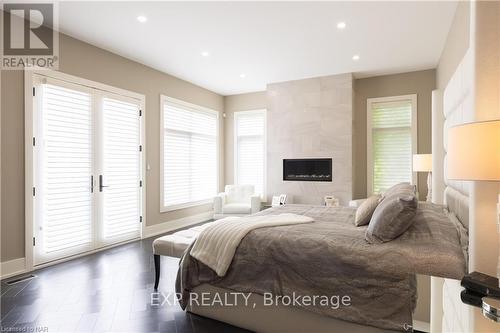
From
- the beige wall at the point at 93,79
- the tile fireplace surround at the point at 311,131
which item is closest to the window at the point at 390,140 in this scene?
the tile fireplace surround at the point at 311,131

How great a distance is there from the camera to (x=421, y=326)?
1.65m

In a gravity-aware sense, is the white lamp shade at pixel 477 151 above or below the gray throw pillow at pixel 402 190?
above

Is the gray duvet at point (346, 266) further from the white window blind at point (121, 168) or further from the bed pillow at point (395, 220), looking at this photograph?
the white window blind at point (121, 168)

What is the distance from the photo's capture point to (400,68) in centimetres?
509

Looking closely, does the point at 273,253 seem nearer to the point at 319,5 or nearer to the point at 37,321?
the point at 37,321

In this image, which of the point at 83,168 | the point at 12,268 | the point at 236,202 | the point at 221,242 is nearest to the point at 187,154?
the point at 236,202

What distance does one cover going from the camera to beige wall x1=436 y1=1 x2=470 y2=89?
2707 mm

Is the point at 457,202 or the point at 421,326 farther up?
the point at 457,202

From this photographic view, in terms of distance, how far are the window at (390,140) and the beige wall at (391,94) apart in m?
0.10

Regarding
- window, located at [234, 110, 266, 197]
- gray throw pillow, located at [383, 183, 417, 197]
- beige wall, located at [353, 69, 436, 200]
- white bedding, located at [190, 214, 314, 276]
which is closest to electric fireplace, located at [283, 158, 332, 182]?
beige wall, located at [353, 69, 436, 200]

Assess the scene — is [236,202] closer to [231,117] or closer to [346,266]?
[231,117]

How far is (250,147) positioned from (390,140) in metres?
3.08

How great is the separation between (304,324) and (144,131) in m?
4.06

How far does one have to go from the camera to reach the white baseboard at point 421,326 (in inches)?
64.4
